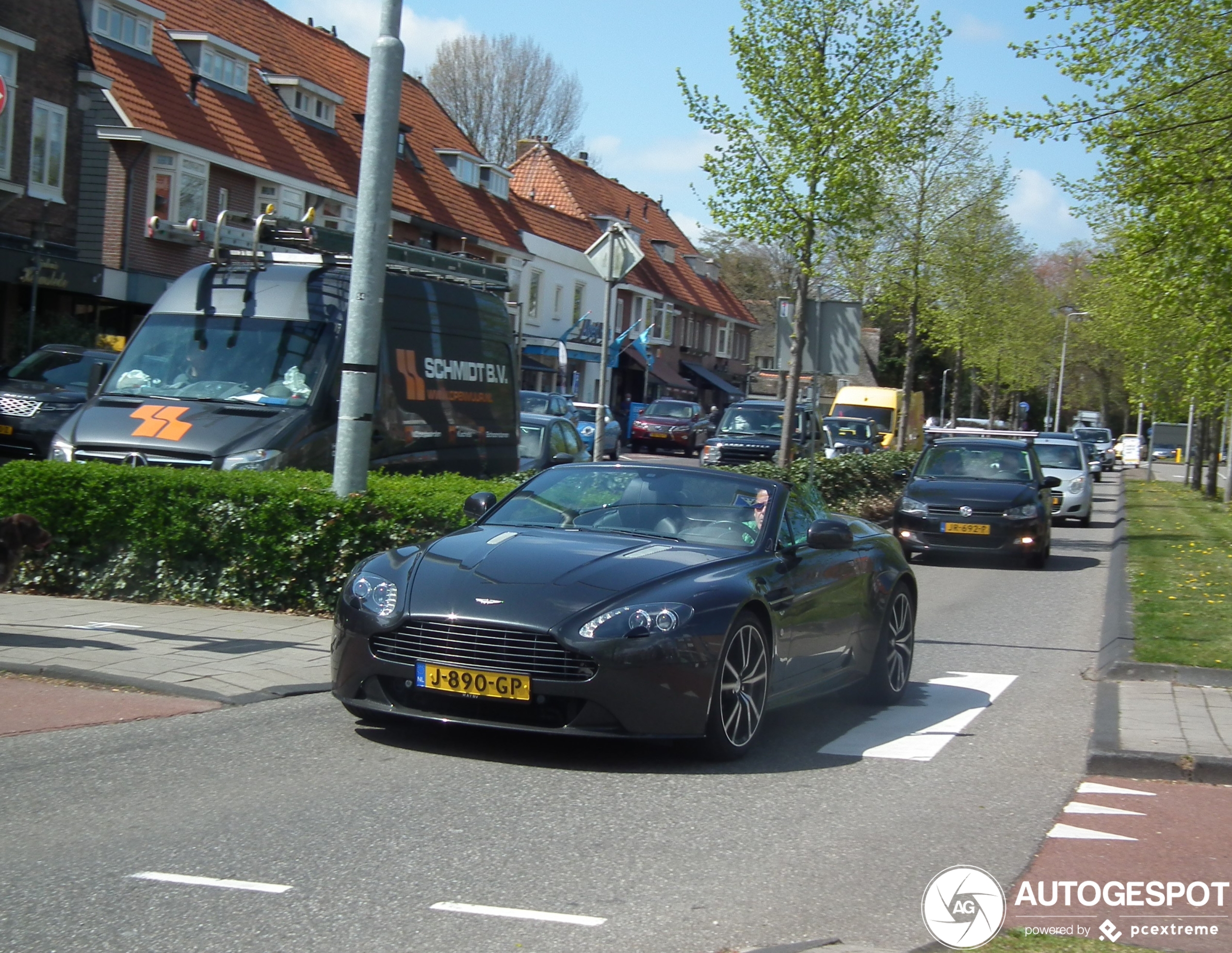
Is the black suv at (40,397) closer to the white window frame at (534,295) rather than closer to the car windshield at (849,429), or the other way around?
the car windshield at (849,429)

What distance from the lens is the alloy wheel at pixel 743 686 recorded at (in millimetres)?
6492

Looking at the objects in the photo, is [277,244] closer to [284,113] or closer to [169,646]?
[169,646]

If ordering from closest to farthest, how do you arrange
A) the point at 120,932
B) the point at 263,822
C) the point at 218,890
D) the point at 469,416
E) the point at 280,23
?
the point at 120,932 < the point at 218,890 < the point at 263,822 < the point at 469,416 < the point at 280,23

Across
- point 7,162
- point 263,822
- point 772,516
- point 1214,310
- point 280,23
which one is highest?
point 280,23

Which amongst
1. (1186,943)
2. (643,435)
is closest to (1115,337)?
(643,435)

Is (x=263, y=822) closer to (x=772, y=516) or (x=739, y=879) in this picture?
(x=739, y=879)

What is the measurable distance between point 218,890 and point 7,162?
86.8 ft

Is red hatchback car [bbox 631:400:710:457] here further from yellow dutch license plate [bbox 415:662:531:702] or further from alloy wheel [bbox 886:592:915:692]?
yellow dutch license plate [bbox 415:662:531:702]

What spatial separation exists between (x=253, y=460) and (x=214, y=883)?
7403 mm

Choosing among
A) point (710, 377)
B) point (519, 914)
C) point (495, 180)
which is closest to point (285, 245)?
point (519, 914)

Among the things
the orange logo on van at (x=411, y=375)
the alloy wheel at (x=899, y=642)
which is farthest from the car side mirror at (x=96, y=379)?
the alloy wheel at (x=899, y=642)

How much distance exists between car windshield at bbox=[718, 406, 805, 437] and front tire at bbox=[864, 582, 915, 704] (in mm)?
19829

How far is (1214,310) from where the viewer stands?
18.6 m

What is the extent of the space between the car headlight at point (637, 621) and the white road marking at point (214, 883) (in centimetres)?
198
